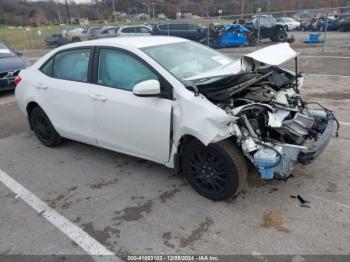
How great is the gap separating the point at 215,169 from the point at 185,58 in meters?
1.43

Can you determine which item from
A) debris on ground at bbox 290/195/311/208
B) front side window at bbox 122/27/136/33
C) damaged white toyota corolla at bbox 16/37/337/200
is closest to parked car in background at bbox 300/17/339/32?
front side window at bbox 122/27/136/33

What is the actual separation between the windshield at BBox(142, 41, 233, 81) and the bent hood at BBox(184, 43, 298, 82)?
12cm

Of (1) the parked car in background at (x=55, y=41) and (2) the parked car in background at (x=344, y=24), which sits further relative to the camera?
(1) the parked car in background at (x=55, y=41)

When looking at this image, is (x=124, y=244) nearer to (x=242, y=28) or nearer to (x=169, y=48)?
(x=169, y=48)

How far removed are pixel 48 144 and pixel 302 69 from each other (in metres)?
8.42

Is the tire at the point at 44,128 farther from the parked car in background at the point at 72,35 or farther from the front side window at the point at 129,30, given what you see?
the parked car in background at the point at 72,35

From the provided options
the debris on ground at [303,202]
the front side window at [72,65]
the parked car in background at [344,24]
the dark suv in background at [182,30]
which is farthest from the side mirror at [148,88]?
the parked car in background at [344,24]

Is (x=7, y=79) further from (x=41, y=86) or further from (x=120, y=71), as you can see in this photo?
(x=120, y=71)

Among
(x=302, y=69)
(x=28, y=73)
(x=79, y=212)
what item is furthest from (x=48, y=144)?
(x=302, y=69)

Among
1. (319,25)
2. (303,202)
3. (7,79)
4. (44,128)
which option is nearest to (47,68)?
(44,128)

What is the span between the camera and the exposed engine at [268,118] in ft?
9.55

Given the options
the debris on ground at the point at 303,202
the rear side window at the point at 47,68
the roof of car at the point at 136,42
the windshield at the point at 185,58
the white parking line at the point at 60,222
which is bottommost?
the white parking line at the point at 60,222

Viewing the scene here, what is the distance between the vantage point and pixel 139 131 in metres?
3.51

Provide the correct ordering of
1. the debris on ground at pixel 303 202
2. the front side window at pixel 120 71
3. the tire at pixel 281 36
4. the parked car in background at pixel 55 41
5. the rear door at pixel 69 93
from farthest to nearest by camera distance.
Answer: the parked car in background at pixel 55 41 → the tire at pixel 281 36 → the rear door at pixel 69 93 → the front side window at pixel 120 71 → the debris on ground at pixel 303 202
